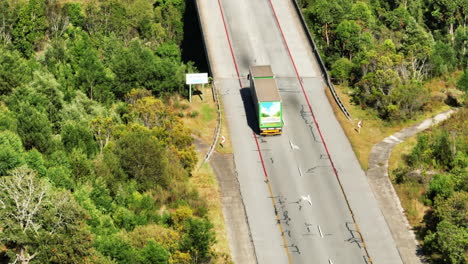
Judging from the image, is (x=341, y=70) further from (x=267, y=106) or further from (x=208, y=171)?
(x=208, y=171)

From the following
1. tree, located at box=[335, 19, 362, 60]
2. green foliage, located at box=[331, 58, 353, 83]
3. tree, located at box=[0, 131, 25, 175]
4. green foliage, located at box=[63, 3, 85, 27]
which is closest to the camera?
tree, located at box=[0, 131, 25, 175]

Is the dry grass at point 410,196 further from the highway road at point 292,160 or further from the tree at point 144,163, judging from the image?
the tree at point 144,163

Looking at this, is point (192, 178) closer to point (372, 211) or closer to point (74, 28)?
point (372, 211)

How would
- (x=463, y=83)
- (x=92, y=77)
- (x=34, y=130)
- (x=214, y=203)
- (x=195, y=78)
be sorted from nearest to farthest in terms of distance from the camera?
(x=214, y=203), (x=34, y=130), (x=195, y=78), (x=92, y=77), (x=463, y=83)

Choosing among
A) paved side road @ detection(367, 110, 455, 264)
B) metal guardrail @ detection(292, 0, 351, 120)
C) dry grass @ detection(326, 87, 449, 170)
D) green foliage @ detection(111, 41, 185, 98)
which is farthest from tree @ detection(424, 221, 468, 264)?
green foliage @ detection(111, 41, 185, 98)

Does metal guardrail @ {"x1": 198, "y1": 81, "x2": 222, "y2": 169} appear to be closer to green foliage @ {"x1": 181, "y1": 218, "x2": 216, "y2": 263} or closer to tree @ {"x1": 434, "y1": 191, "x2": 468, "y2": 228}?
green foliage @ {"x1": 181, "y1": 218, "x2": 216, "y2": 263}

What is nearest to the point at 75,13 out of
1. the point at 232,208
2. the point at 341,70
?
the point at 341,70

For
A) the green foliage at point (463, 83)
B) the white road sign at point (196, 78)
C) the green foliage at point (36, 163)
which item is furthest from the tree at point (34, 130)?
the green foliage at point (463, 83)
